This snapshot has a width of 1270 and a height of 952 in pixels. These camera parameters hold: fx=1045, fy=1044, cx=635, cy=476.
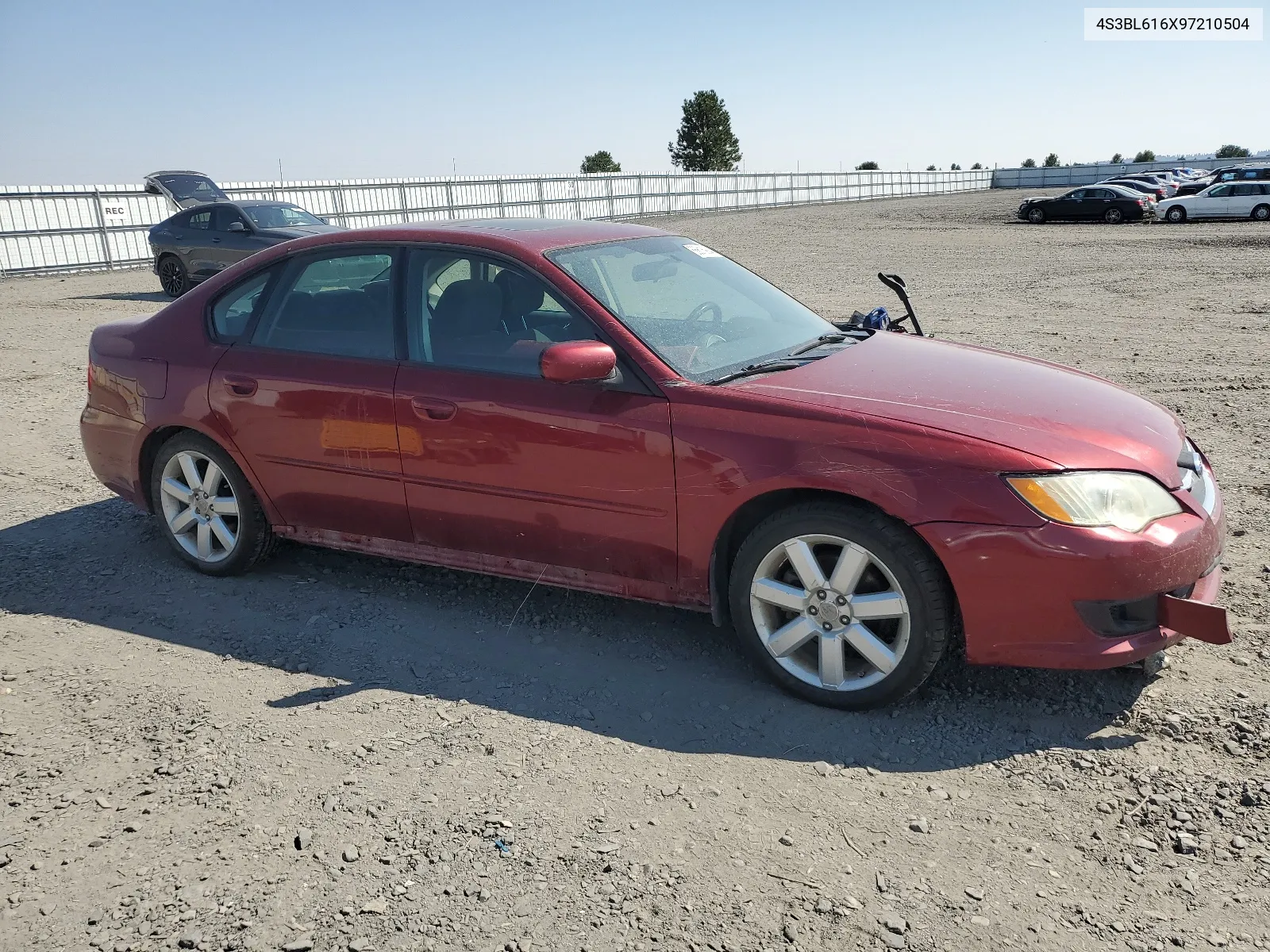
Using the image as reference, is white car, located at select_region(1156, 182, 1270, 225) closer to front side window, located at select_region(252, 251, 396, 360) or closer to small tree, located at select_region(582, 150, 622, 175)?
front side window, located at select_region(252, 251, 396, 360)

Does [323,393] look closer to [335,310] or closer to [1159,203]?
[335,310]

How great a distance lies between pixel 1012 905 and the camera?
2676 mm

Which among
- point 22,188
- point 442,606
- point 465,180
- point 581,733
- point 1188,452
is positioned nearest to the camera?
point 581,733

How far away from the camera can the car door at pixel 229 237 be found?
1648 centimetres

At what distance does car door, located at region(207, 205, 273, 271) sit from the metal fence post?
10.1 m

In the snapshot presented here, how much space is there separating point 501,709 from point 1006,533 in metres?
1.84

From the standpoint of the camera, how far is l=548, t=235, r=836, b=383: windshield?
4.07m

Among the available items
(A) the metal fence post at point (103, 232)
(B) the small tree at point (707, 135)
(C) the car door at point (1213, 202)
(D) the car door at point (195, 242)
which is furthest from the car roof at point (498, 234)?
(B) the small tree at point (707, 135)

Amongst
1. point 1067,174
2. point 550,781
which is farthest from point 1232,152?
point 550,781

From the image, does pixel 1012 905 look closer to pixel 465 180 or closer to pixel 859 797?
pixel 859 797

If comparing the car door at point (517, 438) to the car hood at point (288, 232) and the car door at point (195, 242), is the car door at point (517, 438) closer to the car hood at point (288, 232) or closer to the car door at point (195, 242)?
the car hood at point (288, 232)

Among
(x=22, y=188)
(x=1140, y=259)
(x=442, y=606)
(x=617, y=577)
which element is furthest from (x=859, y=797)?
(x=22, y=188)

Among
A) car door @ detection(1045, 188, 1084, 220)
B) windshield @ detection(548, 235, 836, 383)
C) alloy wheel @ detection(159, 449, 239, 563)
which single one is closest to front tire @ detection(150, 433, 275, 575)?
alloy wheel @ detection(159, 449, 239, 563)

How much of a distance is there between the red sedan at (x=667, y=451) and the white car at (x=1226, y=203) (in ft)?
107
